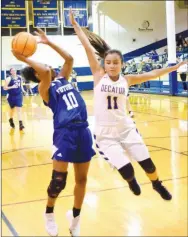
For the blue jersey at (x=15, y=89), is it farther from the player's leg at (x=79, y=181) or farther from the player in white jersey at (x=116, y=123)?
the player in white jersey at (x=116, y=123)

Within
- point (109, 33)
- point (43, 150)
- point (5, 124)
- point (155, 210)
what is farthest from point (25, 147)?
point (109, 33)

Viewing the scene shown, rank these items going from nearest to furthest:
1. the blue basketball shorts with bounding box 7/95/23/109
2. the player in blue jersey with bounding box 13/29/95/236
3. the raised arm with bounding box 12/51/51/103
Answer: the raised arm with bounding box 12/51/51/103, the player in blue jersey with bounding box 13/29/95/236, the blue basketball shorts with bounding box 7/95/23/109

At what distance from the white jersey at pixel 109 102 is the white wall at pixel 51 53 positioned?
1852 cm

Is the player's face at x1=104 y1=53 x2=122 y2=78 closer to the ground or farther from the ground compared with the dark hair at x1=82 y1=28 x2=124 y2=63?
closer to the ground

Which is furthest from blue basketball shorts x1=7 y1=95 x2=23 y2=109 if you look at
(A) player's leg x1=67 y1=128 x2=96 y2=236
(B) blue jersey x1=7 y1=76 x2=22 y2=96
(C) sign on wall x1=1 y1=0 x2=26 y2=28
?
(C) sign on wall x1=1 y1=0 x2=26 y2=28

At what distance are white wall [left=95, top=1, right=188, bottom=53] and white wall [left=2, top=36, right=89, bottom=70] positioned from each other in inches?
65.5

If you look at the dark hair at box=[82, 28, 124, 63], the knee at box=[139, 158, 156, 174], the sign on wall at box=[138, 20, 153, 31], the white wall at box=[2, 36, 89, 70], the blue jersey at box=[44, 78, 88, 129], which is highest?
the sign on wall at box=[138, 20, 153, 31]

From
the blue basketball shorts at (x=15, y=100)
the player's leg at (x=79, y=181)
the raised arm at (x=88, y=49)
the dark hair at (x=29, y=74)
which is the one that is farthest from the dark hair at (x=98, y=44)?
the blue basketball shorts at (x=15, y=100)

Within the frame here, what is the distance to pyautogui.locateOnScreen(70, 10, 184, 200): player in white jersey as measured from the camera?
3.42m

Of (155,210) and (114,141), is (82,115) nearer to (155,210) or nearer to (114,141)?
(114,141)

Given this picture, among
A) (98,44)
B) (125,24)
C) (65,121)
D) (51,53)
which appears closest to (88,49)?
(98,44)

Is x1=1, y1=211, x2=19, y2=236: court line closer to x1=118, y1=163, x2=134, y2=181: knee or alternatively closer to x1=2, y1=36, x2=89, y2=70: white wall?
x1=118, y1=163, x2=134, y2=181: knee

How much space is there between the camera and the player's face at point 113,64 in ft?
10.8

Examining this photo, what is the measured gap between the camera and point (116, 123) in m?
3.49
